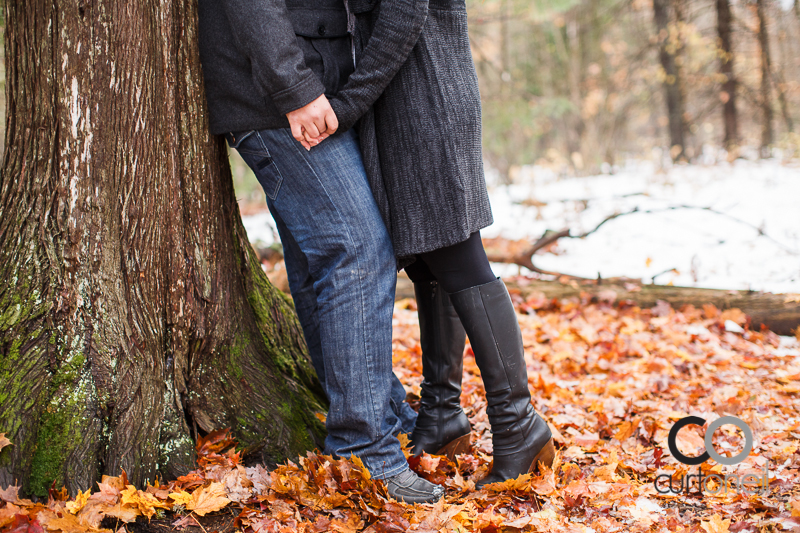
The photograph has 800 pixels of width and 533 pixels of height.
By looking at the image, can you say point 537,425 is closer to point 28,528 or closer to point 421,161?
point 421,161

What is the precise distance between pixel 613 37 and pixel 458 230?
1560cm

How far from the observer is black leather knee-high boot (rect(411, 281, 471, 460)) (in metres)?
2.08

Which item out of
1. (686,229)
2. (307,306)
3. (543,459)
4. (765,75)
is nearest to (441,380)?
(543,459)

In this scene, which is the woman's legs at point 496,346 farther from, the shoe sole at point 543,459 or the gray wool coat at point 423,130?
the gray wool coat at point 423,130

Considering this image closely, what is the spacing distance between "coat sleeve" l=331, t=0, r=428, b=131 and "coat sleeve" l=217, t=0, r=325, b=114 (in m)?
0.10

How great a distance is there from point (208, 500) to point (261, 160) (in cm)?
104

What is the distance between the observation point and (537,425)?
75.1 inches

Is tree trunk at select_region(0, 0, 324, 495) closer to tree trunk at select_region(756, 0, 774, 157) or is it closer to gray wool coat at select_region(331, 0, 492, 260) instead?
gray wool coat at select_region(331, 0, 492, 260)

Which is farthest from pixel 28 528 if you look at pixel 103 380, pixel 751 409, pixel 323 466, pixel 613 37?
pixel 613 37

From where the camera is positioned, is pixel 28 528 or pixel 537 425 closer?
pixel 28 528

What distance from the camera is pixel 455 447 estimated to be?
211cm

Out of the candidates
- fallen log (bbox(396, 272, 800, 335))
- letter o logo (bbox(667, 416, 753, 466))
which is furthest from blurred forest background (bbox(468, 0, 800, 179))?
letter o logo (bbox(667, 416, 753, 466))

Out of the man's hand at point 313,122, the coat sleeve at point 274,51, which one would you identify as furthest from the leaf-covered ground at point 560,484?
the coat sleeve at point 274,51

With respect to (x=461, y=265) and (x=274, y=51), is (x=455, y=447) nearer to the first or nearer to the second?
(x=461, y=265)
